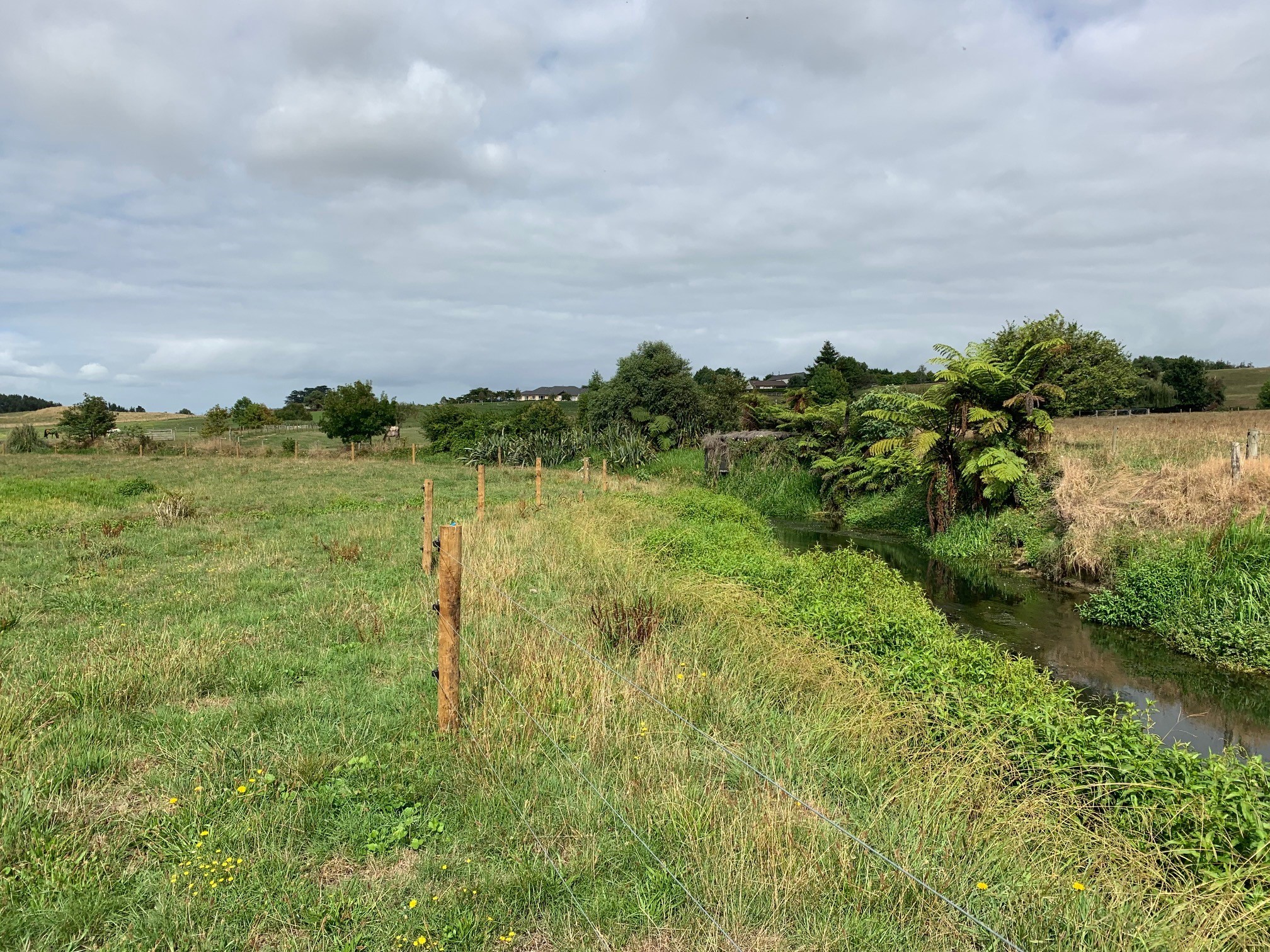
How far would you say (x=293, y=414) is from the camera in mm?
72875

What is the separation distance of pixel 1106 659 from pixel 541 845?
27.1ft

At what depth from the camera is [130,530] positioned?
12.2 meters

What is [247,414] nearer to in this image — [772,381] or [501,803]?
[501,803]

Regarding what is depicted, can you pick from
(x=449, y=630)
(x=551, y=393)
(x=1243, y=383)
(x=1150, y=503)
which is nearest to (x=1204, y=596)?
(x=1150, y=503)

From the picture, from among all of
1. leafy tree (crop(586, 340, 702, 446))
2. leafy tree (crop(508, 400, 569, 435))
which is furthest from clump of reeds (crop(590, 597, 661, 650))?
leafy tree (crop(508, 400, 569, 435))

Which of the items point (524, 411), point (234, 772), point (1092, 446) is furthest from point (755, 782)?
point (524, 411)

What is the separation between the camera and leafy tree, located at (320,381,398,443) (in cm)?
3731

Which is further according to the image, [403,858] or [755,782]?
[755,782]

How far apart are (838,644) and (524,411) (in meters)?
33.1

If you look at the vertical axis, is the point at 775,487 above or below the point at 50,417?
below

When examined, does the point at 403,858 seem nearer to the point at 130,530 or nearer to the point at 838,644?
the point at 838,644

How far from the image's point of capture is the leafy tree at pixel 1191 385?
52.9 m

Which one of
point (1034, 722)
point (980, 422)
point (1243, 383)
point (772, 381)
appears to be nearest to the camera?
point (1034, 722)

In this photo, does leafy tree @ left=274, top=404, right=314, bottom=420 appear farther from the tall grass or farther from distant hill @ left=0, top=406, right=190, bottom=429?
the tall grass
